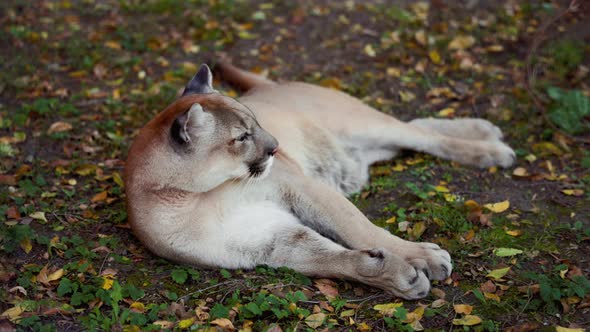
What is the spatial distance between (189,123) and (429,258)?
5.57 feet

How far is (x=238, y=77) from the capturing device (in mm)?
6715

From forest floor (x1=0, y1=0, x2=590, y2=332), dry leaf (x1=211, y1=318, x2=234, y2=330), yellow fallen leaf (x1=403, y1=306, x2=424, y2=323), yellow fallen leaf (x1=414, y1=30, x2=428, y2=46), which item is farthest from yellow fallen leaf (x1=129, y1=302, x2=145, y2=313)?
yellow fallen leaf (x1=414, y1=30, x2=428, y2=46)

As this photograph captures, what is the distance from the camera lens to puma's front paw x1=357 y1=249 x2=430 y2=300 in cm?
421

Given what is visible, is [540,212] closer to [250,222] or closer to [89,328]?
[250,222]

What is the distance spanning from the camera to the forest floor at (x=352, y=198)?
13.4ft

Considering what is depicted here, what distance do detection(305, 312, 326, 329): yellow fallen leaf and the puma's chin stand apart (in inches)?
38.3

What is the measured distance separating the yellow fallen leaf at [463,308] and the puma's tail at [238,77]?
3.14m

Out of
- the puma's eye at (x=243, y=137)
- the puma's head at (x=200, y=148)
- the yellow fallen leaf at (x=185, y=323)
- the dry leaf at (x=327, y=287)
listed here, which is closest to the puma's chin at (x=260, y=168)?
the puma's head at (x=200, y=148)

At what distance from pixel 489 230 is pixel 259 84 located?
2563mm

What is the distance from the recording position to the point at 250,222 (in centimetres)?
455

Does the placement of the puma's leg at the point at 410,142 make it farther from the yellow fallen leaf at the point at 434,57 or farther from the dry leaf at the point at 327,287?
the yellow fallen leaf at the point at 434,57

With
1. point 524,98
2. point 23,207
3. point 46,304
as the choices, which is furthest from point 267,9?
point 46,304

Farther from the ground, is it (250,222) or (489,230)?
(250,222)

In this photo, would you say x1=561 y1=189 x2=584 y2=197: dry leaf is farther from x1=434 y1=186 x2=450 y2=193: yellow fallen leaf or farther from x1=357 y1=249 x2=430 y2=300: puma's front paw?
x1=357 y1=249 x2=430 y2=300: puma's front paw
